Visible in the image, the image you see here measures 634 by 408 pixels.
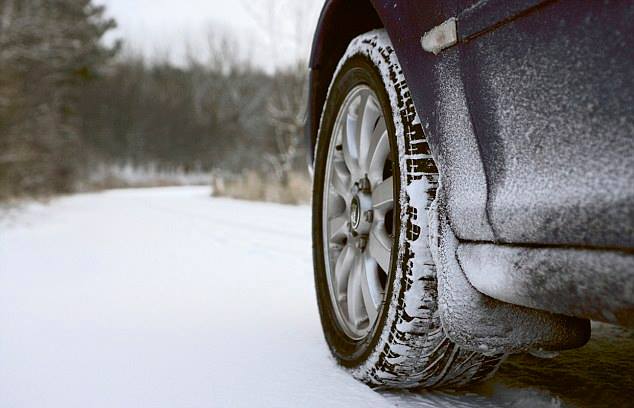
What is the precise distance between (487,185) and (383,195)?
20.9 inches

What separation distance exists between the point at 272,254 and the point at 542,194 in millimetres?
3375

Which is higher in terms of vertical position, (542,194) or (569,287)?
(542,194)

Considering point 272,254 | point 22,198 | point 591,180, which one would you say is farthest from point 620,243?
point 22,198

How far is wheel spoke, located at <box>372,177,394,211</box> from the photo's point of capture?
1452 mm

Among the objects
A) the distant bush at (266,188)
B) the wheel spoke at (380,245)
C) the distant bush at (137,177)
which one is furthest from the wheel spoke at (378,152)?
the distant bush at (137,177)

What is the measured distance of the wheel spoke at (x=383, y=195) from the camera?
1.45 meters

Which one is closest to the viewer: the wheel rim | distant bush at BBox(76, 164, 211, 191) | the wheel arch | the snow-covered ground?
the snow-covered ground

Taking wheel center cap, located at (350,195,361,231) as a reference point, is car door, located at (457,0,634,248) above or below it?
above

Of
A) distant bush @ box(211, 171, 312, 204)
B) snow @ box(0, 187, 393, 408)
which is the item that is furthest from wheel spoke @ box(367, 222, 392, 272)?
distant bush @ box(211, 171, 312, 204)

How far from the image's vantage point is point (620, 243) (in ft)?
2.28

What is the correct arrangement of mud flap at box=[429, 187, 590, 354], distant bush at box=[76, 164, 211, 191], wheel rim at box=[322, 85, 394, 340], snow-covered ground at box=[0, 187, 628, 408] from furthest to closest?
distant bush at box=[76, 164, 211, 191] → wheel rim at box=[322, 85, 394, 340] → snow-covered ground at box=[0, 187, 628, 408] → mud flap at box=[429, 187, 590, 354]

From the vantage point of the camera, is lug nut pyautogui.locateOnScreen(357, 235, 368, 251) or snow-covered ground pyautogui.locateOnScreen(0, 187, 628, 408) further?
lug nut pyautogui.locateOnScreen(357, 235, 368, 251)

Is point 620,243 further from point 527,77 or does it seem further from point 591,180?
point 527,77

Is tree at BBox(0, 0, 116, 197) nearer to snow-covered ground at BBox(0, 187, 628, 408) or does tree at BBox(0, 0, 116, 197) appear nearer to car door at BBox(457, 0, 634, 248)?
snow-covered ground at BBox(0, 187, 628, 408)
